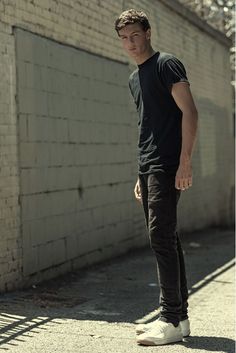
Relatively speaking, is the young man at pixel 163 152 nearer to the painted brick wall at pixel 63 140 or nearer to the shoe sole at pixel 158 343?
the shoe sole at pixel 158 343

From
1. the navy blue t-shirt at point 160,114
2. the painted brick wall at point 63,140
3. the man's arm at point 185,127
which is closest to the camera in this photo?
the man's arm at point 185,127

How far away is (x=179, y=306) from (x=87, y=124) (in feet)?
12.7

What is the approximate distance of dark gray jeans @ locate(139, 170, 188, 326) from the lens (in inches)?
163

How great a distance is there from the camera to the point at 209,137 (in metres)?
13.6

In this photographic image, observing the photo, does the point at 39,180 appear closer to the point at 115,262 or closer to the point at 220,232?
the point at 115,262

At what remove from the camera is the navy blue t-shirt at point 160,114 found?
4133mm

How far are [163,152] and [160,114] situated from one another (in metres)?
0.27

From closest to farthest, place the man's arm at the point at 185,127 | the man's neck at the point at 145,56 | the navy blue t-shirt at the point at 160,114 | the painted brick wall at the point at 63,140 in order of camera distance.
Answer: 1. the man's arm at the point at 185,127
2. the navy blue t-shirt at the point at 160,114
3. the man's neck at the point at 145,56
4. the painted brick wall at the point at 63,140

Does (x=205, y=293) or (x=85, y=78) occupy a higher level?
(x=85, y=78)

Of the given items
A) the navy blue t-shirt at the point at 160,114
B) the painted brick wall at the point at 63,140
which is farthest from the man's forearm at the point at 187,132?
the painted brick wall at the point at 63,140

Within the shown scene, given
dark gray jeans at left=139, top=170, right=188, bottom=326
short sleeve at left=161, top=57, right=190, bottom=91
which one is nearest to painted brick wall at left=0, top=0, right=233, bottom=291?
dark gray jeans at left=139, top=170, right=188, bottom=326

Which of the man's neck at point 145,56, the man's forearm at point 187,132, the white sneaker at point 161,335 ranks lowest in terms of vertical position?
the white sneaker at point 161,335

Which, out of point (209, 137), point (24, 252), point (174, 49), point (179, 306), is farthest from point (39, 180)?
point (209, 137)

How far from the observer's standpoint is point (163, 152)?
4.16 m
